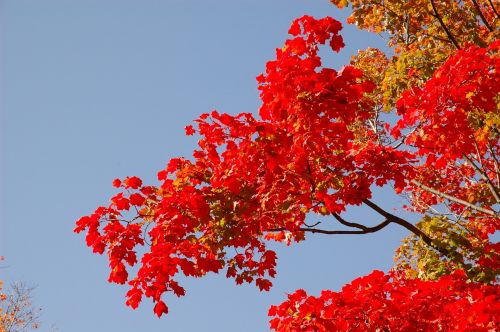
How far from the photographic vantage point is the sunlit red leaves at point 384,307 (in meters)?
7.53

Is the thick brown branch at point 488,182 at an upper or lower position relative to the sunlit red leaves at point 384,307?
upper

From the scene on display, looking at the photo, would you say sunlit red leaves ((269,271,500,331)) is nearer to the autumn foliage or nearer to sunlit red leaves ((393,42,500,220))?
the autumn foliage

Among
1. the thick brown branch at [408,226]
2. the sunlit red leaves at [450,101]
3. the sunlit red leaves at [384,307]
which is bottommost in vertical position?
the sunlit red leaves at [384,307]

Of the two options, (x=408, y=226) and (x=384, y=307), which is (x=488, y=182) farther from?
(x=384, y=307)

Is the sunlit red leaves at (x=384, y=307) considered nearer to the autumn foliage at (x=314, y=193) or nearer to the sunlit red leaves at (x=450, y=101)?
the autumn foliage at (x=314, y=193)

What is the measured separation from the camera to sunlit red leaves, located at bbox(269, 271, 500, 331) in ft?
24.7

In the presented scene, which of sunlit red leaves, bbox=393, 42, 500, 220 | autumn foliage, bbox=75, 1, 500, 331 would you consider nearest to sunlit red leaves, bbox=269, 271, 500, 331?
autumn foliage, bbox=75, 1, 500, 331

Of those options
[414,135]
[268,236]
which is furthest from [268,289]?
[414,135]

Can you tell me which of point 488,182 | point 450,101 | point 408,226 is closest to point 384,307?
point 408,226

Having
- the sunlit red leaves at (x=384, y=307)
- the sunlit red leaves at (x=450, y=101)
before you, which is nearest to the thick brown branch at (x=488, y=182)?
the sunlit red leaves at (x=450, y=101)

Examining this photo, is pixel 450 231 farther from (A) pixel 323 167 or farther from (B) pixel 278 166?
(B) pixel 278 166

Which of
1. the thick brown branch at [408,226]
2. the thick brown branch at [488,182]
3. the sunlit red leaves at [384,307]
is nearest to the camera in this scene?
the sunlit red leaves at [384,307]

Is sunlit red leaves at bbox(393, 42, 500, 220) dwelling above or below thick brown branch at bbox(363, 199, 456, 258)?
above

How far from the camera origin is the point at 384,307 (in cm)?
766
